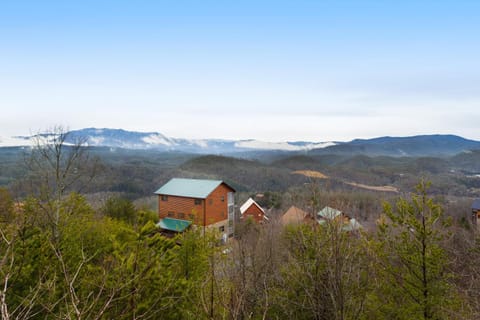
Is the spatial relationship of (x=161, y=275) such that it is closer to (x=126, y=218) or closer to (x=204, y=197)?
(x=126, y=218)

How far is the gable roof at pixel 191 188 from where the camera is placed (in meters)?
33.8

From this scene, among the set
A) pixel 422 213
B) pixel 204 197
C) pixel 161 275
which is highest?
pixel 422 213

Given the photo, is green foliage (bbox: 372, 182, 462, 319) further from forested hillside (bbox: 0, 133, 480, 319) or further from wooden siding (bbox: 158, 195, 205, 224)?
wooden siding (bbox: 158, 195, 205, 224)

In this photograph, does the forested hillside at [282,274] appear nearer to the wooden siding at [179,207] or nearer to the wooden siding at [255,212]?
the wooden siding at [179,207]

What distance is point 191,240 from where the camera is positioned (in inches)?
437

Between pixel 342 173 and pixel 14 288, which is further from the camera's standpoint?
pixel 342 173

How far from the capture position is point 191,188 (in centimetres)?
3509

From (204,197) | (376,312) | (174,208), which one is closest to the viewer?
(376,312)

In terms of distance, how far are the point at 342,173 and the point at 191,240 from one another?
4330 inches

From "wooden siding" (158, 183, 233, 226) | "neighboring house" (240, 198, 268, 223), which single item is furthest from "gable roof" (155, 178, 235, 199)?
"neighboring house" (240, 198, 268, 223)

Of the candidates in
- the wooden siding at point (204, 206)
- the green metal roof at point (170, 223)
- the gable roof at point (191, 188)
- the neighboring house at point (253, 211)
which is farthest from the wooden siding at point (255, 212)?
the green metal roof at point (170, 223)

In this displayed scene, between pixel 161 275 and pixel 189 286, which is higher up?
pixel 161 275

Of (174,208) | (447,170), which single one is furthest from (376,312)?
A: (447,170)

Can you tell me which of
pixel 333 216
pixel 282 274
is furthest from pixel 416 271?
pixel 282 274
